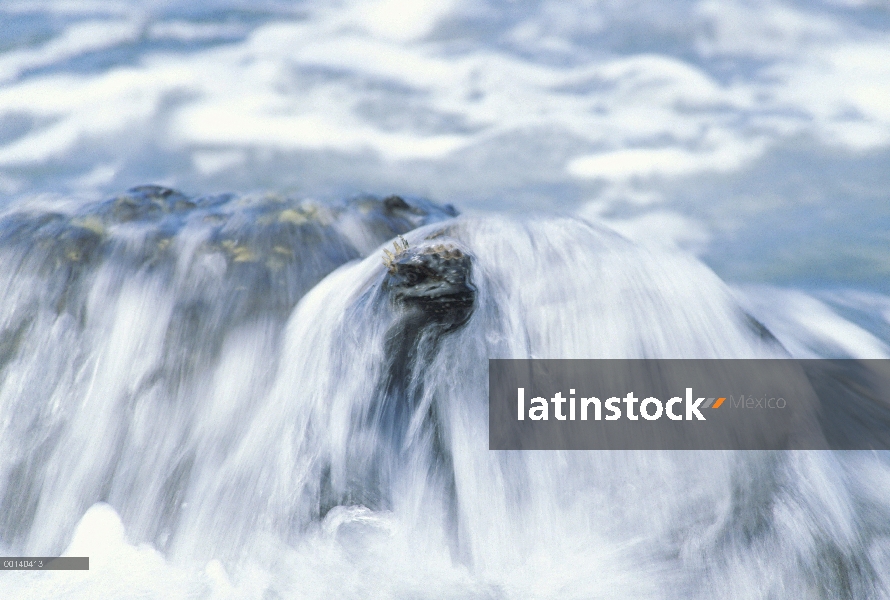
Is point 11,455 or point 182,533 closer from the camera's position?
point 182,533

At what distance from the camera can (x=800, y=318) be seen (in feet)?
19.5

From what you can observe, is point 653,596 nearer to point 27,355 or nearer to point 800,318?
point 800,318

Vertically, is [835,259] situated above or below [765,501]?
above

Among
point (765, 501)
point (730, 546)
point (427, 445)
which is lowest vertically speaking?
point (730, 546)

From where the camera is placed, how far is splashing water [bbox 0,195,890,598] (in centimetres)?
387

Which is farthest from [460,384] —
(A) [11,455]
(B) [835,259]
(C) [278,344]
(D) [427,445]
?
(B) [835,259]

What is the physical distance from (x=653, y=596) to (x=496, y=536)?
89 centimetres

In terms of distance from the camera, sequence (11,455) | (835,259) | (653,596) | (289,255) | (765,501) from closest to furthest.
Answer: (653,596)
(765,501)
(11,455)
(289,255)
(835,259)

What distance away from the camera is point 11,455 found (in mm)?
4973

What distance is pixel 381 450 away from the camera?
4250mm

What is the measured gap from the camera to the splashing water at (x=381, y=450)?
3.87 metres

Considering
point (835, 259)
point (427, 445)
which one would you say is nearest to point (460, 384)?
point (427, 445)

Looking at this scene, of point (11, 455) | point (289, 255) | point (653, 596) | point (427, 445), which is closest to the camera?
point (653, 596)

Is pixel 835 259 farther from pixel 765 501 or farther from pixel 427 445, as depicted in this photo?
pixel 427 445
